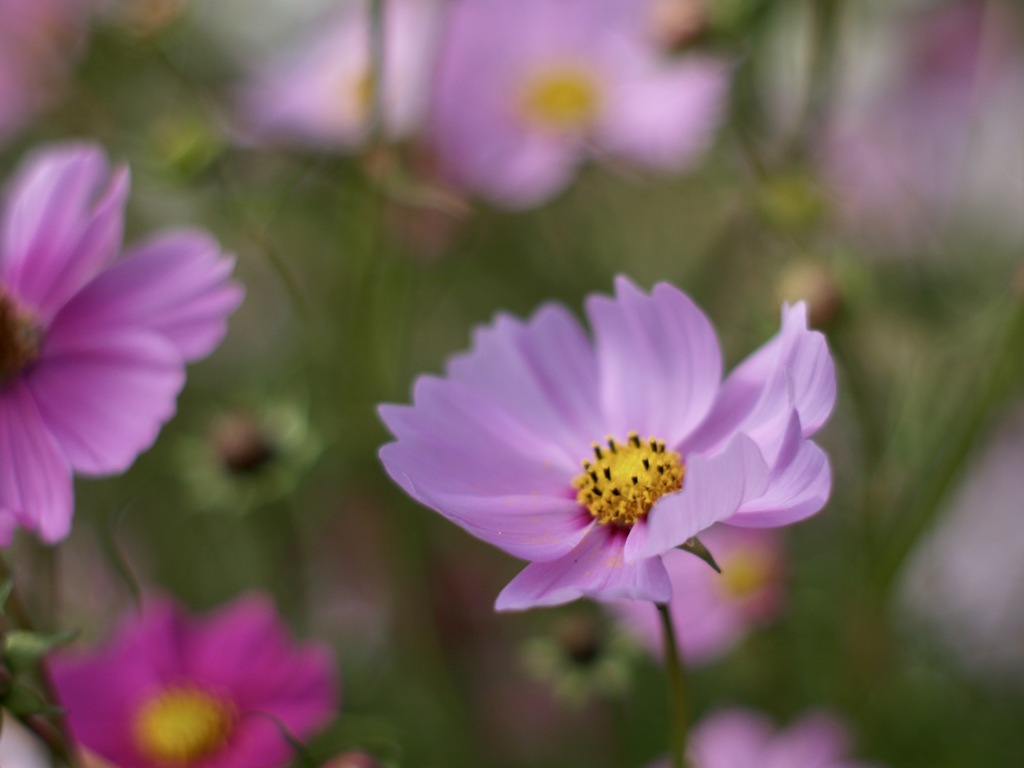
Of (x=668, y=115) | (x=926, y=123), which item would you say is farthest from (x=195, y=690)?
(x=926, y=123)

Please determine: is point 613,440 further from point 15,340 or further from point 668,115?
point 668,115

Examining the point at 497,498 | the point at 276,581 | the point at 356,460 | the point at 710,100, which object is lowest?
the point at 276,581

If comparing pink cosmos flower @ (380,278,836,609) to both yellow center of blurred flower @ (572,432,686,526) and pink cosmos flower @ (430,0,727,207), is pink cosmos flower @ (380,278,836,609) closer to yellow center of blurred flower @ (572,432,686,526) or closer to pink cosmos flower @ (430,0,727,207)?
yellow center of blurred flower @ (572,432,686,526)

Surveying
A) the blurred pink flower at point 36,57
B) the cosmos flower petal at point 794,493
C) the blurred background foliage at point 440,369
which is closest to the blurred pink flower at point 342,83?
the blurred background foliage at point 440,369

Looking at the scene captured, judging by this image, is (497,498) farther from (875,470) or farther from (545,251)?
(545,251)

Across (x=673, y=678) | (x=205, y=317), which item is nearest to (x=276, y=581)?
(x=205, y=317)

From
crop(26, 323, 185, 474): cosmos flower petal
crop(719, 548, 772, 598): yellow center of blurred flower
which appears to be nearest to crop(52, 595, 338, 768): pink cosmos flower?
crop(26, 323, 185, 474): cosmos flower petal
